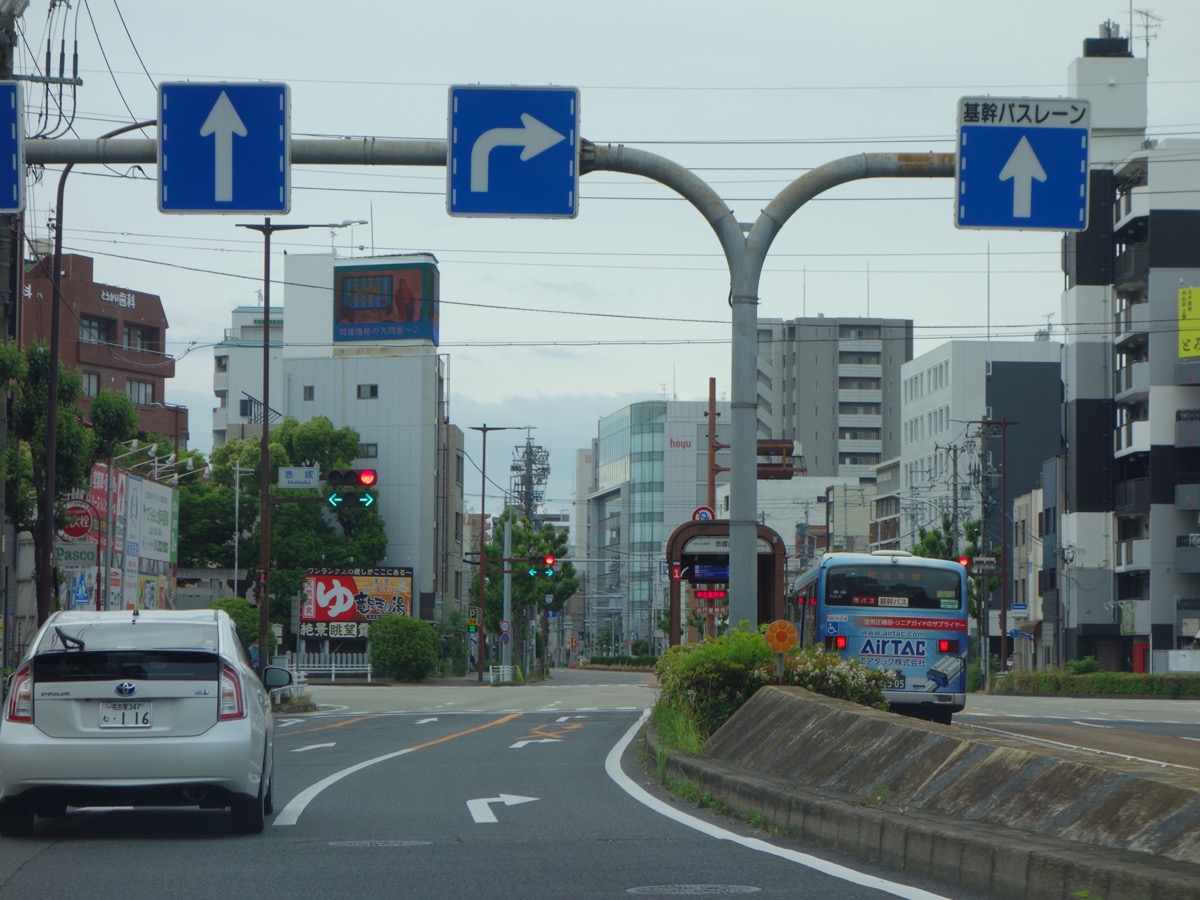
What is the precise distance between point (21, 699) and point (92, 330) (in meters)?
78.7

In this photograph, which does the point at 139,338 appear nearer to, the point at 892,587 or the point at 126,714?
the point at 892,587

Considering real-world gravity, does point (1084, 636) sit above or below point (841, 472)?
below

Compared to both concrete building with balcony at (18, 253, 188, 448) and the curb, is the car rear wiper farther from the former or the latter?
concrete building with balcony at (18, 253, 188, 448)

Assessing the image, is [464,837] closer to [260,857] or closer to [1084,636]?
[260,857]

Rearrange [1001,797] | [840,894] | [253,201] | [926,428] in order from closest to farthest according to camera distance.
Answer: [840,894]
[1001,797]
[253,201]
[926,428]

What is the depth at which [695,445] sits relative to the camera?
14575cm

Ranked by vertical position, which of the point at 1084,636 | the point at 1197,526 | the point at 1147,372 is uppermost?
the point at 1147,372

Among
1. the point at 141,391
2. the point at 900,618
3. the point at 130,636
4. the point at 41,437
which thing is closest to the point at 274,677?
the point at 130,636

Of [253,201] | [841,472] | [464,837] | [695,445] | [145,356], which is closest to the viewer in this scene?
[464,837]

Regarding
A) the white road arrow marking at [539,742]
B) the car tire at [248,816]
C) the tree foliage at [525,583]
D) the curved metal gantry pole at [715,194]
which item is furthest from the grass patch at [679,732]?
the tree foliage at [525,583]

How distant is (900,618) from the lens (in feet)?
93.2

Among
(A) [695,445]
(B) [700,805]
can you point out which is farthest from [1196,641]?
(A) [695,445]

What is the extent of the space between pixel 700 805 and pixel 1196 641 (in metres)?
54.8

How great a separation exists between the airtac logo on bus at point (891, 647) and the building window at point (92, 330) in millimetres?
63945
